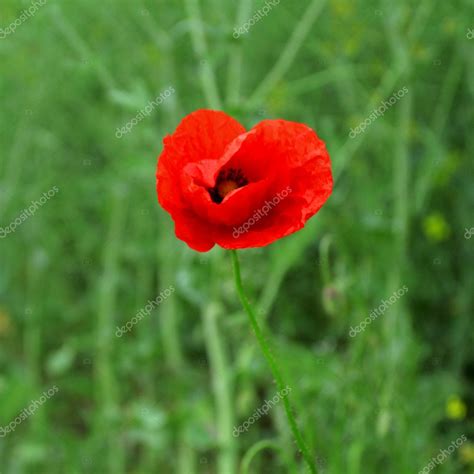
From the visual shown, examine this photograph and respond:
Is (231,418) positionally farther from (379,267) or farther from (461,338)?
(461,338)

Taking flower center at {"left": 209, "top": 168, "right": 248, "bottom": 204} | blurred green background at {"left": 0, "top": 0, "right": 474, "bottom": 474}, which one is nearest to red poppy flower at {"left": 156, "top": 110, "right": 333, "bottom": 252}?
flower center at {"left": 209, "top": 168, "right": 248, "bottom": 204}

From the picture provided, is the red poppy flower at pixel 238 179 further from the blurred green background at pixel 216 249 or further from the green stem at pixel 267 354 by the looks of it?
the blurred green background at pixel 216 249

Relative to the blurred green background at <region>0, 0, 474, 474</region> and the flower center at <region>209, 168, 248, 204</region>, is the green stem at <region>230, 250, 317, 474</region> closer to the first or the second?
the flower center at <region>209, 168, 248, 204</region>

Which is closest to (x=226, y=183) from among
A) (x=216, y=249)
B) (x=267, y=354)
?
(x=267, y=354)

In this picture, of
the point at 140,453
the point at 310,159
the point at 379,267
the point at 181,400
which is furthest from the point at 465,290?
the point at 310,159

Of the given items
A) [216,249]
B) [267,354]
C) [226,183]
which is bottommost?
[267,354]

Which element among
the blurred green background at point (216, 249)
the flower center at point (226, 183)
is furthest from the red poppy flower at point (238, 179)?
the blurred green background at point (216, 249)

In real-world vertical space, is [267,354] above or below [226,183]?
below

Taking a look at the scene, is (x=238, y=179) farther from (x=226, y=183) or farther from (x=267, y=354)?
(x=267, y=354)
